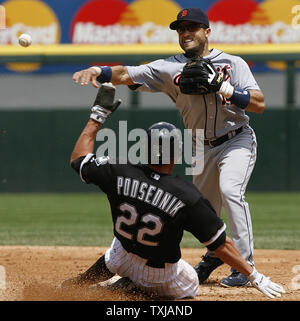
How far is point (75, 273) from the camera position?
5.10 metres

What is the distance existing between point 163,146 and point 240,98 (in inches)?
40.4

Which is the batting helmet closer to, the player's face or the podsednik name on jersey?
the podsednik name on jersey

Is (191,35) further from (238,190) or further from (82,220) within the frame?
(82,220)

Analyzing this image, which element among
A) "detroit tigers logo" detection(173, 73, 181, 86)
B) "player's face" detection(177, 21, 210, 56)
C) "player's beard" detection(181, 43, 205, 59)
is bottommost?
"detroit tigers logo" detection(173, 73, 181, 86)

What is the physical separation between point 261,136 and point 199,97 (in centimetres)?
870

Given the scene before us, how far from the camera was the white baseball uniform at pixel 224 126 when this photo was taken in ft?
14.6

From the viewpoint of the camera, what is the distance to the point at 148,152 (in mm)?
3568

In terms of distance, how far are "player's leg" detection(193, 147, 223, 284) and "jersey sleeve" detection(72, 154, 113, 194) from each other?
4.33 ft

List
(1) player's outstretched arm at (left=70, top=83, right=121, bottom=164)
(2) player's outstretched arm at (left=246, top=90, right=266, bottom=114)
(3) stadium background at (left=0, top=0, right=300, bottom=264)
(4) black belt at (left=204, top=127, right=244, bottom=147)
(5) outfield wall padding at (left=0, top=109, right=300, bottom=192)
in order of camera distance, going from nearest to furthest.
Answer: (1) player's outstretched arm at (left=70, top=83, right=121, bottom=164) → (2) player's outstretched arm at (left=246, top=90, right=266, bottom=114) → (4) black belt at (left=204, top=127, right=244, bottom=147) → (3) stadium background at (left=0, top=0, right=300, bottom=264) → (5) outfield wall padding at (left=0, top=109, right=300, bottom=192)

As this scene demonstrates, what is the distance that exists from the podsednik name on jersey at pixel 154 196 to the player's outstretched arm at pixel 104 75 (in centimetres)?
83

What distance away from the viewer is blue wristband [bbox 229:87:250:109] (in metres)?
4.32

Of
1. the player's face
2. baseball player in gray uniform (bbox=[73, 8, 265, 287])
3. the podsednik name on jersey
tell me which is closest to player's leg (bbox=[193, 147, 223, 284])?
baseball player in gray uniform (bbox=[73, 8, 265, 287])

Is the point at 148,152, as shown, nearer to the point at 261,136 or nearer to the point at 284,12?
the point at 261,136
